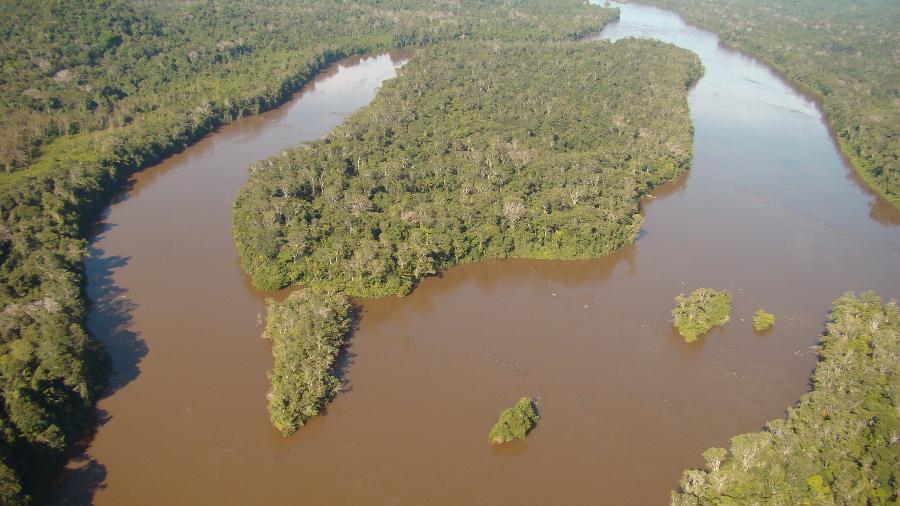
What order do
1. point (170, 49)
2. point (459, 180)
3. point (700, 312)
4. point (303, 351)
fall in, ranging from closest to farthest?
point (303, 351), point (700, 312), point (459, 180), point (170, 49)

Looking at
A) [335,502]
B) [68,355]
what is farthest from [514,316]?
[68,355]

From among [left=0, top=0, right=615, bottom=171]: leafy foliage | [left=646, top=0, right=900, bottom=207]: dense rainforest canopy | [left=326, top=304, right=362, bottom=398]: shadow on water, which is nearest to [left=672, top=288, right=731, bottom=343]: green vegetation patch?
[left=326, top=304, right=362, bottom=398]: shadow on water

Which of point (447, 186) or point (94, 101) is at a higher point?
point (94, 101)

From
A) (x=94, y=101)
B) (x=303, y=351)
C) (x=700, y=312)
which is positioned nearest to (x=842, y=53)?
(x=700, y=312)

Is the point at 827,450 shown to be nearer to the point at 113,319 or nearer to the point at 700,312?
the point at 700,312

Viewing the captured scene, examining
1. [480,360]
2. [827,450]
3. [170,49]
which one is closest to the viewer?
[827,450]

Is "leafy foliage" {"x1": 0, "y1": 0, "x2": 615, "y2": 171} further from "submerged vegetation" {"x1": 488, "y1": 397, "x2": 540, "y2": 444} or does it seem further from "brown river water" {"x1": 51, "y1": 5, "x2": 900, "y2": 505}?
"submerged vegetation" {"x1": 488, "y1": 397, "x2": 540, "y2": 444}

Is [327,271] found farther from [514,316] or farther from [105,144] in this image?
[105,144]
